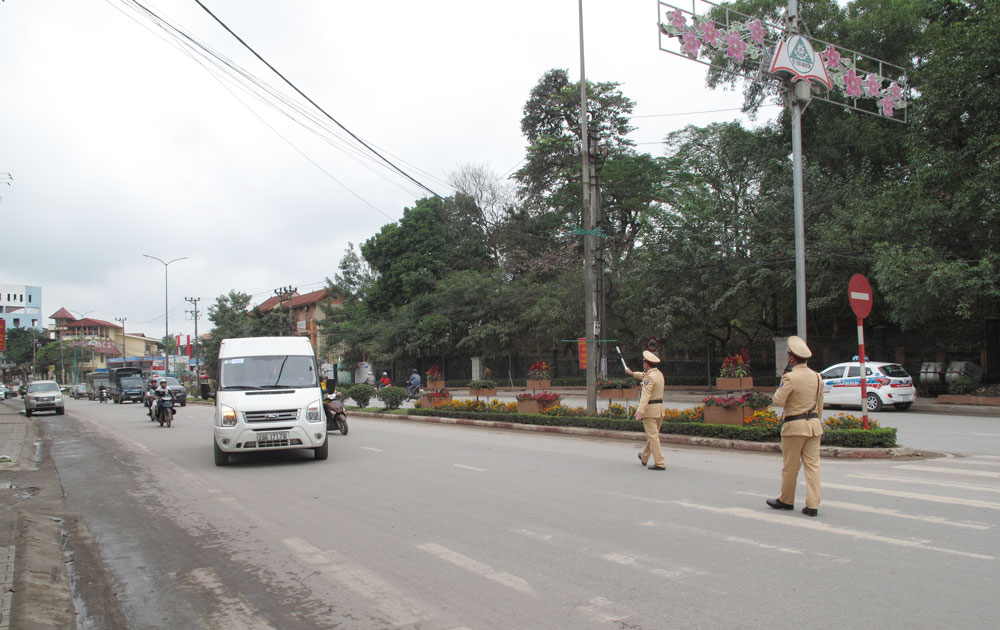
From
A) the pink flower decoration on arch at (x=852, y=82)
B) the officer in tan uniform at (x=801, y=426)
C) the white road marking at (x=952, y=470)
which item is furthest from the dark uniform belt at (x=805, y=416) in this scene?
the pink flower decoration on arch at (x=852, y=82)

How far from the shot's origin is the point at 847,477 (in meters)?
9.52

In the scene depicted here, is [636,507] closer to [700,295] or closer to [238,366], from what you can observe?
[238,366]

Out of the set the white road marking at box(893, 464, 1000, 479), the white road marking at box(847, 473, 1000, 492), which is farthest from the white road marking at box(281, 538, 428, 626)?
the white road marking at box(893, 464, 1000, 479)

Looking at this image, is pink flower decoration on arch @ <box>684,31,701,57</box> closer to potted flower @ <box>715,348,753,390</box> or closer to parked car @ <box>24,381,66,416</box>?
potted flower @ <box>715,348,753,390</box>

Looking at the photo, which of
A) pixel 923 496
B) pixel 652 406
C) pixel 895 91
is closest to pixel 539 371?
pixel 895 91

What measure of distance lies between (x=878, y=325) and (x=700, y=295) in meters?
7.46

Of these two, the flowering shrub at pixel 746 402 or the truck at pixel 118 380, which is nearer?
Answer: the flowering shrub at pixel 746 402

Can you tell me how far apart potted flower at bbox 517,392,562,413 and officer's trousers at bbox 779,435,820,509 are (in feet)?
36.4

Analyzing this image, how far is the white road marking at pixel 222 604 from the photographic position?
14.9 feet

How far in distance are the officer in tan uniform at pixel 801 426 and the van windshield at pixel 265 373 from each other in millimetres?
7984

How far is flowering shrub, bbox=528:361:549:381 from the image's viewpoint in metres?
39.6

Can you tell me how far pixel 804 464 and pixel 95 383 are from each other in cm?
6602

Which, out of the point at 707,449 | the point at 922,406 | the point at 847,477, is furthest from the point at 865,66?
the point at 847,477

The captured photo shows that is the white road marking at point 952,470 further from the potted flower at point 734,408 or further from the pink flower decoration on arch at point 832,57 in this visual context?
the pink flower decoration on arch at point 832,57
